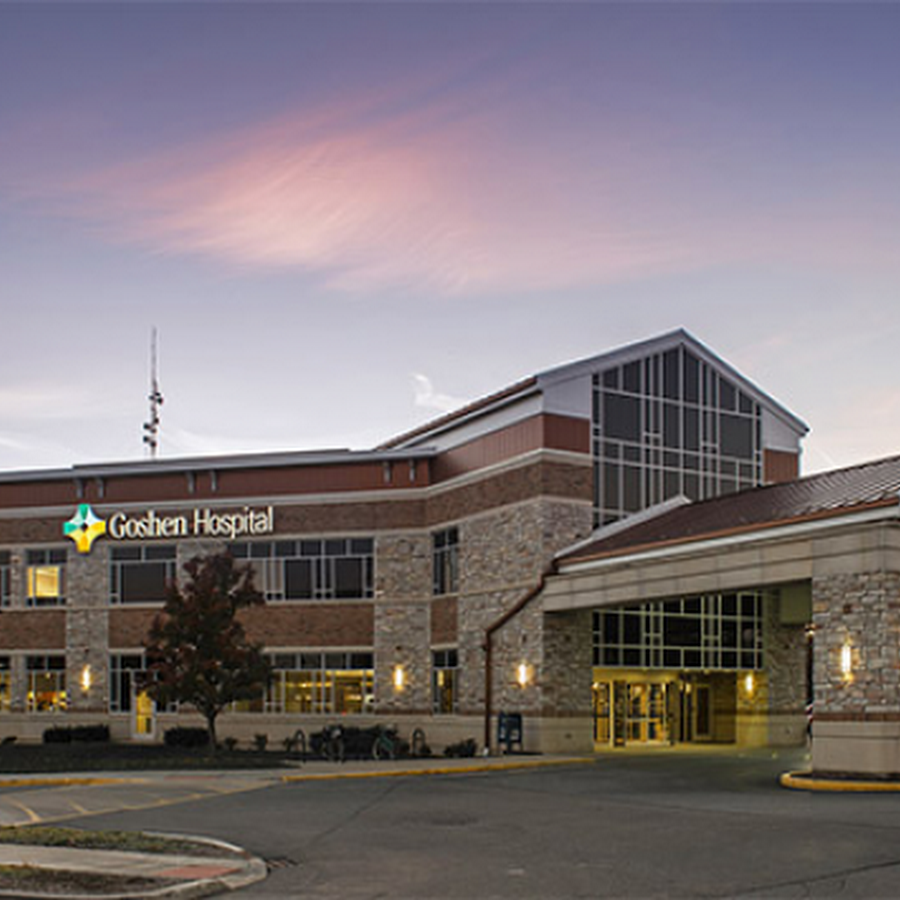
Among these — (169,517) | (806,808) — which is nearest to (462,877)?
(806,808)

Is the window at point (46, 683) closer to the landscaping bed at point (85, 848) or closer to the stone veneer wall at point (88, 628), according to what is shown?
the stone veneer wall at point (88, 628)

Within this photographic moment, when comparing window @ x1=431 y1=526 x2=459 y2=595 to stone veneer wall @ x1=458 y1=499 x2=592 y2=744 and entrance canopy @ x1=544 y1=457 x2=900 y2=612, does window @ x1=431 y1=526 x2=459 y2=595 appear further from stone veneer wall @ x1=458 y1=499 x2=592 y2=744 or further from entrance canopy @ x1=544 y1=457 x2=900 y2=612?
entrance canopy @ x1=544 y1=457 x2=900 y2=612

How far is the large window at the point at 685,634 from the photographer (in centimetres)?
3625

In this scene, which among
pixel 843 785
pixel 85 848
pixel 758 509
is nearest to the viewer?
pixel 85 848

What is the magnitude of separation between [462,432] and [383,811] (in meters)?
20.4

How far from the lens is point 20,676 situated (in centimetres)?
4494

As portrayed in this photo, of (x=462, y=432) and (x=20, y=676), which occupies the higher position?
(x=462, y=432)

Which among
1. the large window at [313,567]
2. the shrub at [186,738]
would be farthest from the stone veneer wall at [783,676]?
the shrub at [186,738]

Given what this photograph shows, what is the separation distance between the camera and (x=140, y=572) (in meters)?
44.2

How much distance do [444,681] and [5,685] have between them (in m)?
16.7

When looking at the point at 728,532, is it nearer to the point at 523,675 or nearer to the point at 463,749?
the point at 523,675

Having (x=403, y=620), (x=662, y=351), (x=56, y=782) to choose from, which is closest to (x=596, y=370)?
(x=662, y=351)

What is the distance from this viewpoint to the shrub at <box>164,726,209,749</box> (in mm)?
40375

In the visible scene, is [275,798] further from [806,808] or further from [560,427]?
[560,427]
